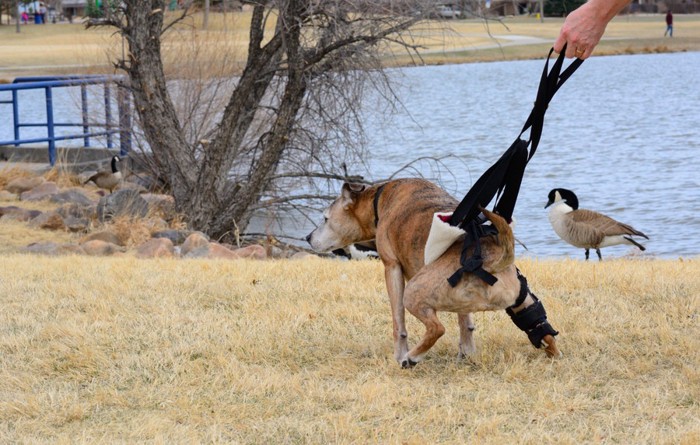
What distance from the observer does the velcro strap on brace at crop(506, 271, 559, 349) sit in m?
5.48

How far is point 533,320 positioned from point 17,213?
10.9m

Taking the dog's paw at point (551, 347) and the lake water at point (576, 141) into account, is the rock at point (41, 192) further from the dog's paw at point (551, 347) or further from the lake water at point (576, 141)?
the dog's paw at point (551, 347)

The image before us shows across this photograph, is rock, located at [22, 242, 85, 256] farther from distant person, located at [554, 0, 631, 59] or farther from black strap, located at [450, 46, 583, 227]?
distant person, located at [554, 0, 631, 59]

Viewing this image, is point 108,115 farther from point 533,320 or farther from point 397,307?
point 533,320

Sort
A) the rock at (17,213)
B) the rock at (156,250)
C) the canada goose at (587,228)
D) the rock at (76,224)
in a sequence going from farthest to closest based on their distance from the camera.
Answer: the rock at (17,213) < the rock at (76,224) < the canada goose at (587,228) < the rock at (156,250)

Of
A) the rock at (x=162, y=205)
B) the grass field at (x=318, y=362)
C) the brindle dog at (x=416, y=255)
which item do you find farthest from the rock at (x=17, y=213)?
the brindle dog at (x=416, y=255)

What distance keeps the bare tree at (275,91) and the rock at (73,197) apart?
203 centimetres

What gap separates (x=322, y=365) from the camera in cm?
577

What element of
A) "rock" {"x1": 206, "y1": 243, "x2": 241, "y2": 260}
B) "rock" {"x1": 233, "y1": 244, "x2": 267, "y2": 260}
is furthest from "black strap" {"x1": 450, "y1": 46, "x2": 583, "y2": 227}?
"rock" {"x1": 233, "y1": 244, "x2": 267, "y2": 260}

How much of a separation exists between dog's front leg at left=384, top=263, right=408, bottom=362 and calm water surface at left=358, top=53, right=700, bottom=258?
23.8ft

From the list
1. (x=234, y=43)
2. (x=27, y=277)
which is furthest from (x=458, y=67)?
(x=27, y=277)

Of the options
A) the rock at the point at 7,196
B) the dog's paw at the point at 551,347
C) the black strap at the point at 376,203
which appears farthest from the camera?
the rock at the point at 7,196

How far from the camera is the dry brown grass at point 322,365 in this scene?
4715 mm

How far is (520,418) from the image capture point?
477 centimetres
